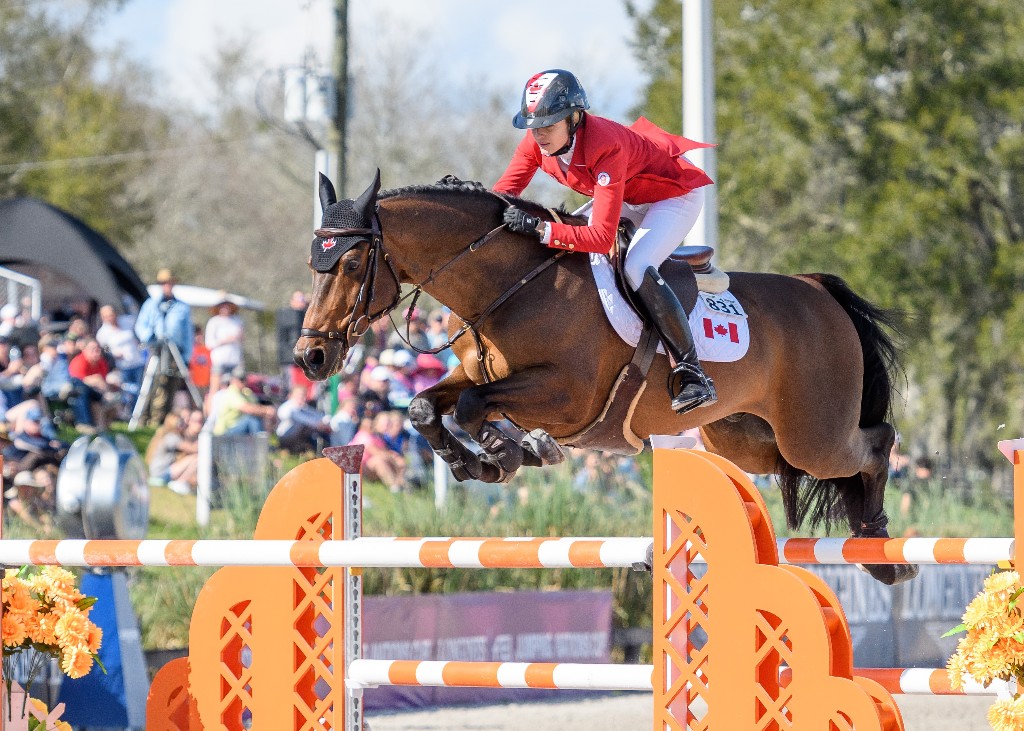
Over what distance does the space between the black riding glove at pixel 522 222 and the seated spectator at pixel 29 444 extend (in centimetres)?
603

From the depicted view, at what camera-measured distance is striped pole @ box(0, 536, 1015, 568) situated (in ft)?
12.1

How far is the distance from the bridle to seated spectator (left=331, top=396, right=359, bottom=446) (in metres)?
6.25

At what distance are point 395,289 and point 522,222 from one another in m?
0.55

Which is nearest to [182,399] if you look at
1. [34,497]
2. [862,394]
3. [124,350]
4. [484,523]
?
[124,350]

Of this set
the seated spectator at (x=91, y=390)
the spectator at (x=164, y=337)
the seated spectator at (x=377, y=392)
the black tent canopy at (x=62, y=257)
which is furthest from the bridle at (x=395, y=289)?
the black tent canopy at (x=62, y=257)

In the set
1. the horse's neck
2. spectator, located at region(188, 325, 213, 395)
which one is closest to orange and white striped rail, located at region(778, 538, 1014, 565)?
the horse's neck

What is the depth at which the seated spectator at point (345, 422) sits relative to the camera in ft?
38.1

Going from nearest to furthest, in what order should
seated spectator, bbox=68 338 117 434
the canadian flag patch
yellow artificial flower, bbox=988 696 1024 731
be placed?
yellow artificial flower, bbox=988 696 1024 731, the canadian flag patch, seated spectator, bbox=68 338 117 434

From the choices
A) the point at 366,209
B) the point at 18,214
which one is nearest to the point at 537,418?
the point at 366,209

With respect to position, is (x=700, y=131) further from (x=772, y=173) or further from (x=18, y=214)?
(x=772, y=173)

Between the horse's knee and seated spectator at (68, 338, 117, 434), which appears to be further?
seated spectator at (68, 338, 117, 434)

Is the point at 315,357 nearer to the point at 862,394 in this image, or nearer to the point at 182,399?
the point at 862,394

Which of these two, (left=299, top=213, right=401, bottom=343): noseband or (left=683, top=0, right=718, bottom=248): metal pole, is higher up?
(left=683, top=0, right=718, bottom=248): metal pole

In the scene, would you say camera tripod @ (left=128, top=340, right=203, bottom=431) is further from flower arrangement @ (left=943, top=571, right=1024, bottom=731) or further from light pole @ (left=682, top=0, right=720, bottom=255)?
flower arrangement @ (left=943, top=571, right=1024, bottom=731)
